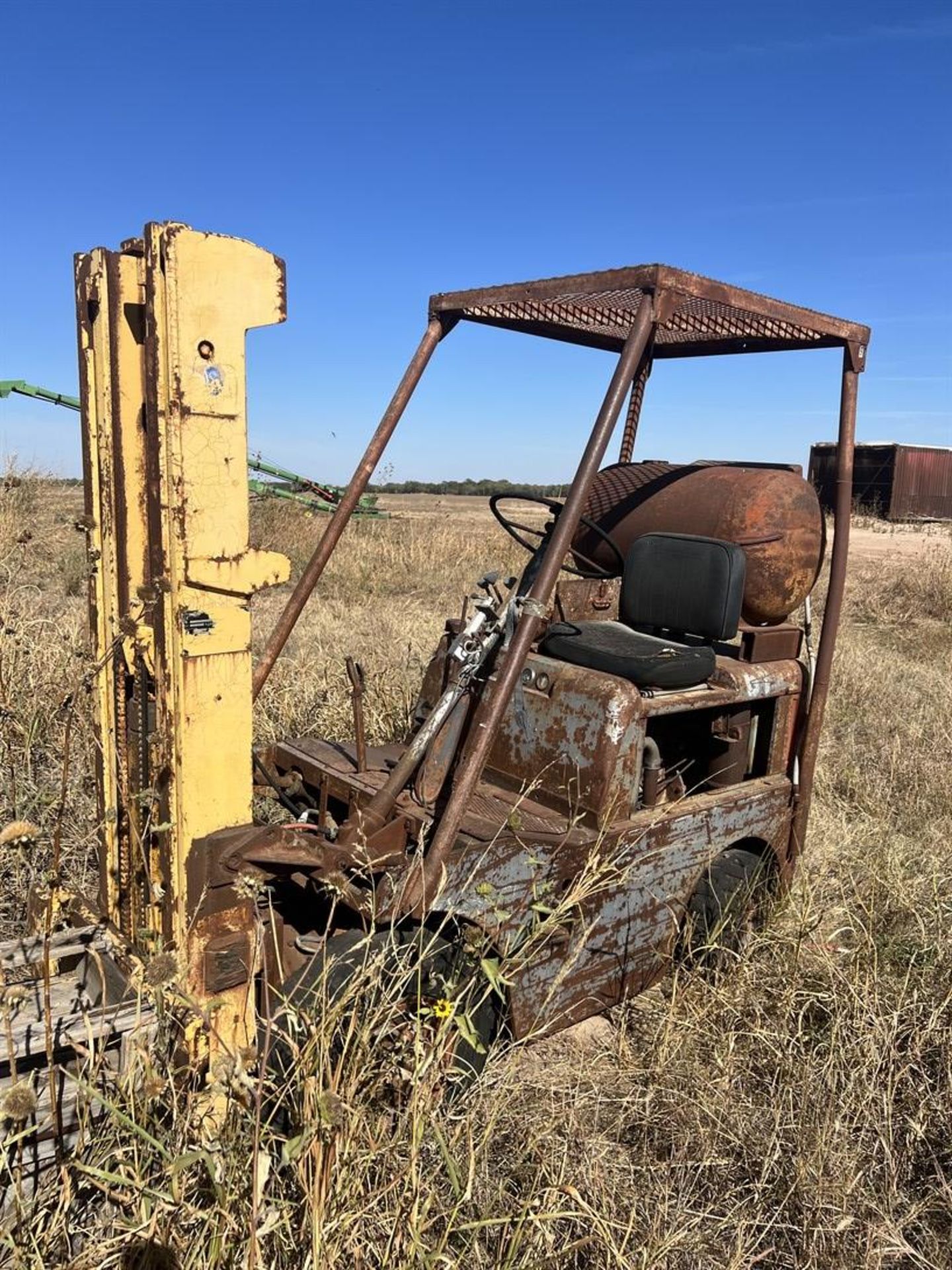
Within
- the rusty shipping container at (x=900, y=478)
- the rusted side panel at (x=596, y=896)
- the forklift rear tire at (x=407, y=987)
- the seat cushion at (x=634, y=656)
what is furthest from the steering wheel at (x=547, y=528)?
the rusty shipping container at (x=900, y=478)

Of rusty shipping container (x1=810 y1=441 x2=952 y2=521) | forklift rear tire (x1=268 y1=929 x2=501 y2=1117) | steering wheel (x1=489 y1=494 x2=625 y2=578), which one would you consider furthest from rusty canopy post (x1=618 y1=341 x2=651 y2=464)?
rusty shipping container (x1=810 y1=441 x2=952 y2=521)

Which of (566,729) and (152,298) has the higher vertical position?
(152,298)

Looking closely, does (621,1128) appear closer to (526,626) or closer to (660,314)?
(526,626)

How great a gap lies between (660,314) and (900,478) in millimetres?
25869

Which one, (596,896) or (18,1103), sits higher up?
(18,1103)

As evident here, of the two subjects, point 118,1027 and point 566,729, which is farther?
point 566,729

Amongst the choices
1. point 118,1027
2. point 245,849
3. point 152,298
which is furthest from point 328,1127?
point 152,298

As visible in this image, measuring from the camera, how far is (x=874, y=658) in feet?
25.5

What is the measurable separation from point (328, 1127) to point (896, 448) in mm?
27408

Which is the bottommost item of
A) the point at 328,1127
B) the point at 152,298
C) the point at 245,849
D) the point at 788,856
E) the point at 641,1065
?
the point at 641,1065

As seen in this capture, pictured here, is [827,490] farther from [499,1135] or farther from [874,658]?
[499,1135]

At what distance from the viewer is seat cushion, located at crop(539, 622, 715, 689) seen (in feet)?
9.70

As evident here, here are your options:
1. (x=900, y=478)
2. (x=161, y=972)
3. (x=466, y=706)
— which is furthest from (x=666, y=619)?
(x=900, y=478)

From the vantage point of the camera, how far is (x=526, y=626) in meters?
2.38
